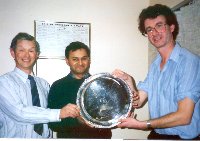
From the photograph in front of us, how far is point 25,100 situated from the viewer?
0.95 metres

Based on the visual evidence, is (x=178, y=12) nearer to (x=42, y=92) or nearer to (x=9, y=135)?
(x=42, y=92)

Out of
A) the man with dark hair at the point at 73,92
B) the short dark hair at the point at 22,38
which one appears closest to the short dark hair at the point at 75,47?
the man with dark hair at the point at 73,92

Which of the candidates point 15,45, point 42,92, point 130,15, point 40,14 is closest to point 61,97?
point 42,92

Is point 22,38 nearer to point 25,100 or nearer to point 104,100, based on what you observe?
point 25,100

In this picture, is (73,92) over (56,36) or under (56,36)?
under

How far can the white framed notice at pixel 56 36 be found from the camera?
1043mm

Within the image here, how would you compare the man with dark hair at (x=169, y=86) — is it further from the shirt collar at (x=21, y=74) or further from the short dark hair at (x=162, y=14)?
the shirt collar at (x=21, y=74)

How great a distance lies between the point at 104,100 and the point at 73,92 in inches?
6.3

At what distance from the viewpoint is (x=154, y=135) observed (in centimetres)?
85

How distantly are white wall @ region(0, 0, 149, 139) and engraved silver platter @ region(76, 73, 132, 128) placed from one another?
23 cm

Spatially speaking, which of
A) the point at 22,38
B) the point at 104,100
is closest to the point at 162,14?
the point at 104,100

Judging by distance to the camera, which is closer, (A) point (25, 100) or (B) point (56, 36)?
(A) point (25, 100)

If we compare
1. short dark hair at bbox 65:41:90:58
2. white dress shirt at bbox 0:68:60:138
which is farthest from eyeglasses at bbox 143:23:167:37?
white dress shirt at bbox 0:68:60:138

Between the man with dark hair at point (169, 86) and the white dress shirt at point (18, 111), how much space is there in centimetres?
33
